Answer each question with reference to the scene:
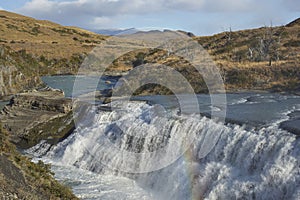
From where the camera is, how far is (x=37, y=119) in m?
28.6

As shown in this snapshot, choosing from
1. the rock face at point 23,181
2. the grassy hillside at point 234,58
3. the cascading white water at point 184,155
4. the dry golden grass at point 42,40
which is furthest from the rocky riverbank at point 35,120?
the dry golden grass at point 42,40

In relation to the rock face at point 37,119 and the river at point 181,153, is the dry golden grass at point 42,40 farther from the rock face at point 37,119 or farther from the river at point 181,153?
the river at point 181,153

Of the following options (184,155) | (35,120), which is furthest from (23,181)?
(35,120)

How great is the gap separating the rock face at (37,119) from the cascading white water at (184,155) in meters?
1.20

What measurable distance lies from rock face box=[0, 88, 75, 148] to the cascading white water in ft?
3.95

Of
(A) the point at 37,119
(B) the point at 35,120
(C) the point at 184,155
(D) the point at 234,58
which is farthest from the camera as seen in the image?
(D) the point at 234,58

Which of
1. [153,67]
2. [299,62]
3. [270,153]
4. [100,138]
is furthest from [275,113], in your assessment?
[153,67]

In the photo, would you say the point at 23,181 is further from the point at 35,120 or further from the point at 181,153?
the point at 35,120

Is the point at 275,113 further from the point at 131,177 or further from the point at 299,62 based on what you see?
the point at 299,62

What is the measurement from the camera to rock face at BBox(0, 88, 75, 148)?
89.4 ft

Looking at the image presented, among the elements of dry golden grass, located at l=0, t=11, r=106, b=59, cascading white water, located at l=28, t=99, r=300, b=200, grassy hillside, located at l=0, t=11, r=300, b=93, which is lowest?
cascading white water, located at l=28, t=99, r=300, b=200

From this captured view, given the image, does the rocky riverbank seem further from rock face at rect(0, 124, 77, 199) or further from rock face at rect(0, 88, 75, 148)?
rock face at rect(0, 124, 77, 199)

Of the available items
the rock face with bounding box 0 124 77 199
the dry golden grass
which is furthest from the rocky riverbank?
the dry golden grass

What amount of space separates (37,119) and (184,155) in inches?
526
